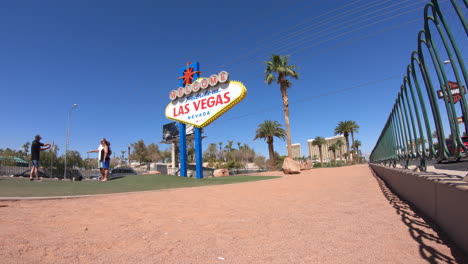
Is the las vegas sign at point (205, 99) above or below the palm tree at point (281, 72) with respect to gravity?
below

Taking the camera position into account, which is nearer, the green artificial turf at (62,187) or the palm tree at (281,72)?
the green artificial turf at (62,187)

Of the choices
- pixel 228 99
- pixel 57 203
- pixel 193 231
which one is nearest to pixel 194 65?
pixel 228 99

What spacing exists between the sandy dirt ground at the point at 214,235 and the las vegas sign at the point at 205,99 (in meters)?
11.8

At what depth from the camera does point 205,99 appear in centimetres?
1758

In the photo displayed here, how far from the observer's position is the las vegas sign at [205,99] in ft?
53.6

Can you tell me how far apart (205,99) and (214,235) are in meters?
14.7

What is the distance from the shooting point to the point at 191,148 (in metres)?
75.6

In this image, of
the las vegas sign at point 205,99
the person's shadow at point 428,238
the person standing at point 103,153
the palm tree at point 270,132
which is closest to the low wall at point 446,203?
the person's shadow at point 428,238

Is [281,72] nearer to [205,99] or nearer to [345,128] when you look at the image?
[205,99]

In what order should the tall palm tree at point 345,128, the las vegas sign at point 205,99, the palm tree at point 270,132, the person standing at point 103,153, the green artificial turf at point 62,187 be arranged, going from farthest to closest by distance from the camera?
1. the tall palm tree at point 345,128
2. the palm tree at point 270,132
3. the las vegas sign at point 205,99
4. the person standing at point 103,153
5. the green artificial turf at point 62,187

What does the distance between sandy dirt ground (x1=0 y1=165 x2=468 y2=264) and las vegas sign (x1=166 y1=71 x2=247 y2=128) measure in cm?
1178

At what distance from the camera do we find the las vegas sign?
16.3m

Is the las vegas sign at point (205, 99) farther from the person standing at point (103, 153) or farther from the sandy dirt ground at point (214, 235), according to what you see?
the sandy dirt ground at point (214, 235)

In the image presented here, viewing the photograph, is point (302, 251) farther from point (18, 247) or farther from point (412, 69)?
point (412, 69)
